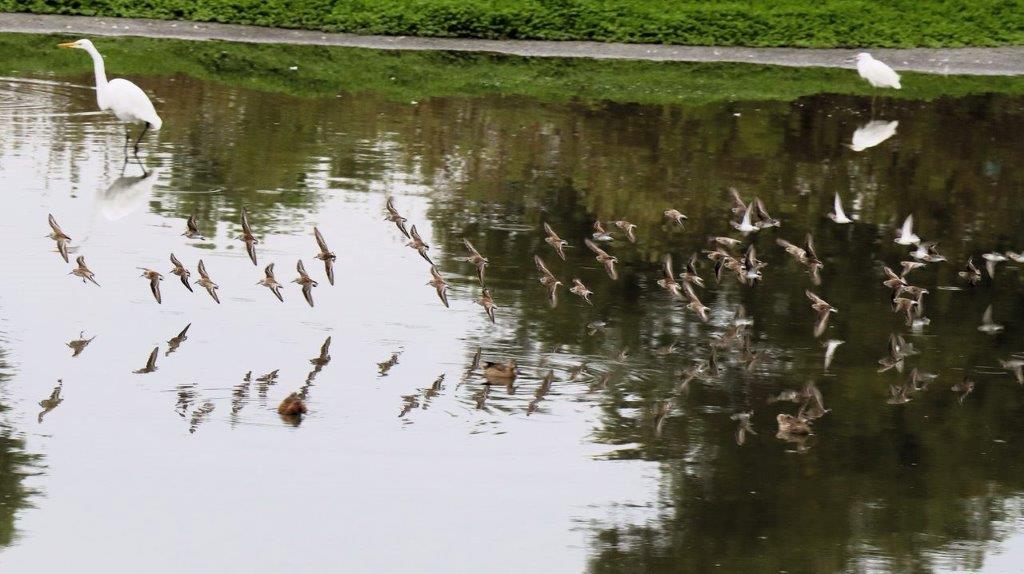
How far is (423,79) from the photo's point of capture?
27.7 meters

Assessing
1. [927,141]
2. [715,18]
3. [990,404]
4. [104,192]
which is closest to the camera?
[990,404]

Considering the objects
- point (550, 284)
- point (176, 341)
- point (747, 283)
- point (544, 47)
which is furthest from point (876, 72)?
point (176, 341)

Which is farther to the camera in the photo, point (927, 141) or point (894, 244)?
point (927, 141)

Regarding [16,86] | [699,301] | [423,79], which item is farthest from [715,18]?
[699,301]

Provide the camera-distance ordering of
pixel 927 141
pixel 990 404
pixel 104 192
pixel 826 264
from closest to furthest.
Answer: pixel 990 404 → pixel 826 264 → pixel 104 192 → pixel 927 141

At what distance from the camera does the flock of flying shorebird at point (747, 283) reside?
11.6 meters

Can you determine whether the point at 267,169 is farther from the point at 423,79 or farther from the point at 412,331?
the point at 423,79

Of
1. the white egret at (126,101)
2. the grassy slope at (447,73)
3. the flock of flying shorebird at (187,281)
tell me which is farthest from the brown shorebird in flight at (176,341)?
the grassy slope at (447,73)

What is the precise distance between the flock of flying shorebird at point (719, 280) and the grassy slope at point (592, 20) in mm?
16452

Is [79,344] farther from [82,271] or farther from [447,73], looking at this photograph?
[447,73]

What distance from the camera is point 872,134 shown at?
948 inches

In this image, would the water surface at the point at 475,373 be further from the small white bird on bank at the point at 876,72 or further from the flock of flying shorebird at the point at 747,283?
the small white bird on bank at the point at 876,72

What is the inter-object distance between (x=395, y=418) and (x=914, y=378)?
4207mm

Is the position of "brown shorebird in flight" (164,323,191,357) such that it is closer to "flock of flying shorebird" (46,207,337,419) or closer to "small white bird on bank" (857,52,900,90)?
"flock of flying shorebird" (46,207,337,419)
